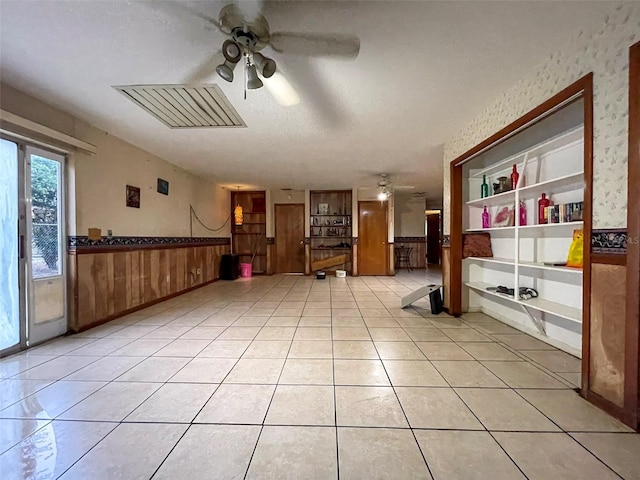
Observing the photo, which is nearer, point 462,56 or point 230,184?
point 462,56

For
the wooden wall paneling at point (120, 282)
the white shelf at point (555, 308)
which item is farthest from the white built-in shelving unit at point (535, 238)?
the wooden wall paneling at point (120, 282)

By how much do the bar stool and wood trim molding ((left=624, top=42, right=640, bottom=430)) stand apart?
8127 millimetres

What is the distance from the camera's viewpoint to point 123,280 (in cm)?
389

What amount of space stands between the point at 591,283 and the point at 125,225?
5110 mm

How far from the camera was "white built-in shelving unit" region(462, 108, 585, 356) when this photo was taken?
100 inches

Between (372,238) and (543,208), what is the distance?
17.2 feet

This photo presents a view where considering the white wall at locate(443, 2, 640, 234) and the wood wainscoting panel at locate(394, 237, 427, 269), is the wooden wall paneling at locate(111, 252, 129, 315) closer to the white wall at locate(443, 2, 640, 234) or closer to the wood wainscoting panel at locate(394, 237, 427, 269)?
the white wall at locate(443, 2, 640, 234)

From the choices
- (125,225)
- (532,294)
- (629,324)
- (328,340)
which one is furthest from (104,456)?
(532,294)

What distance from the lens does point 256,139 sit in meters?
3.82

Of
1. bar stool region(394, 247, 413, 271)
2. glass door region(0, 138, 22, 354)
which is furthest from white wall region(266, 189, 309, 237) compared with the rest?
glass door region(0, 138, 22, 354)

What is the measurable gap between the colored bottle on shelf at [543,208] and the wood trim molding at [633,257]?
129 centimetres

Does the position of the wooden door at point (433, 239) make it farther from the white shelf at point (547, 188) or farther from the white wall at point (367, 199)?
the white shelf at point (547, 188)

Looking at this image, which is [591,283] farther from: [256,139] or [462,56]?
[256,139]

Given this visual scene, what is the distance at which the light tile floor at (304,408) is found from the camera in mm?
1318
